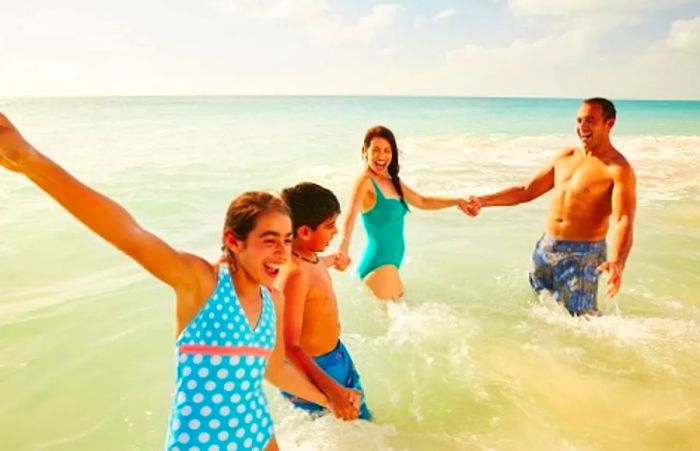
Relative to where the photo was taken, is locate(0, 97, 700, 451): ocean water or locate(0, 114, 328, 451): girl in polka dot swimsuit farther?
locate(0, 97, 700, 451): ocean water

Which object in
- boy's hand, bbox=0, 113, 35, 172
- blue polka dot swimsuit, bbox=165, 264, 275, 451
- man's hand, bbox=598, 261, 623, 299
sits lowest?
man's hand, bbox=598, 261, 623, 299

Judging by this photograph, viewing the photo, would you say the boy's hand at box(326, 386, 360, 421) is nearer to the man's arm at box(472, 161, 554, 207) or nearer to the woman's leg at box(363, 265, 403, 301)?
the woman's leg at box(363, 265, 403, 301)

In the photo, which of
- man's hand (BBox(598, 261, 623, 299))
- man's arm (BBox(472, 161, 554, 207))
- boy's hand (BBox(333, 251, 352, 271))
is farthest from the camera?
man's arm (BBox(472, 161, 554, 207))

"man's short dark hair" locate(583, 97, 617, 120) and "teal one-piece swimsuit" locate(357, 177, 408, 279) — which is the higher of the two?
"man's short dark hair" locate(583, 97, 617, 120)

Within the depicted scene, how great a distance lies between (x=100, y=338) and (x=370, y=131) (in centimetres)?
333

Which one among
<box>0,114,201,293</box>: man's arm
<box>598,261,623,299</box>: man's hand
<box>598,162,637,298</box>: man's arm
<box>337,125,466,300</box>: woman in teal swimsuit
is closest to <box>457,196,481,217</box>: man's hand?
<box>337,125,466,300</box>: woman in teal swimsuit

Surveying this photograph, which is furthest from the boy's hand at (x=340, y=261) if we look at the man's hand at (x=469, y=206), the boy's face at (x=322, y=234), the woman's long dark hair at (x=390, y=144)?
the man's hand at (x=469, y=206)

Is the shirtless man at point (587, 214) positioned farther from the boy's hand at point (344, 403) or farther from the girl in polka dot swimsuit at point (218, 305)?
the girl in polka dot swimsuit at point (218, 305)

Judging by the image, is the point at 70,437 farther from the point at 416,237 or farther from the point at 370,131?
the point at 416,237

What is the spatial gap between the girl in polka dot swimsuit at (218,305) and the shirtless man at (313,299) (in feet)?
1.31

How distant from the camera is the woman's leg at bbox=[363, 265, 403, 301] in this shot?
4855mm

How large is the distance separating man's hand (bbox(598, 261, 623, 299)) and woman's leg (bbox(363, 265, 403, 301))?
71.5 inches

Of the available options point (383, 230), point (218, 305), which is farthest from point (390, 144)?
point (218, 305)

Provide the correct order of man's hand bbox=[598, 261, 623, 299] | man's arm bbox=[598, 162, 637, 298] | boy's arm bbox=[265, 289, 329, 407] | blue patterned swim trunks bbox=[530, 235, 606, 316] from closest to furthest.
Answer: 1. boy's arm bbox=[265, 289, 329, 407]
2. man's hand bbox=[598, 261, 623, 299]
3. man's arm bbox=[598, 162, 637, 298]
4. blue patterned swim trunks bbox=[530, 235, 606, 316]
